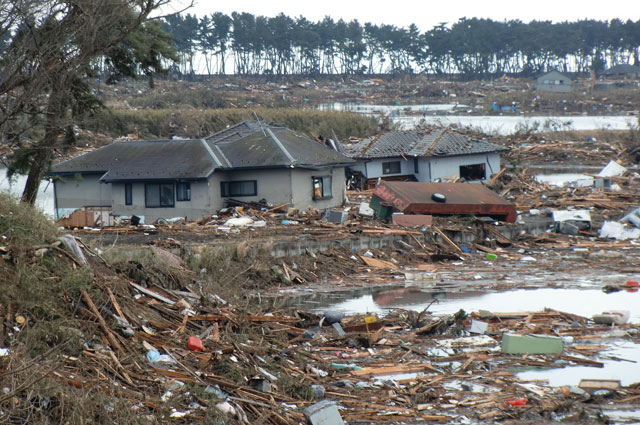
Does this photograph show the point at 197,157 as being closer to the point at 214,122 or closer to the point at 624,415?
the point at 624,415

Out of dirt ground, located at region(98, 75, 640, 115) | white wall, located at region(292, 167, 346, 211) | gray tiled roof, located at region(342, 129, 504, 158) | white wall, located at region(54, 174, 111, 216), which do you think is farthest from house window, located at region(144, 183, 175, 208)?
dirt ground, located at region(98, 75, 640, 115)

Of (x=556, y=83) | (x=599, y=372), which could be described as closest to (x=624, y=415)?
(x=599, y=372)

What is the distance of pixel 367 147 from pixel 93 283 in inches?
1328

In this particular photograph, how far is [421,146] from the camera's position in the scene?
141 ft

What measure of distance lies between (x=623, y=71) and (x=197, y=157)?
96624 mm

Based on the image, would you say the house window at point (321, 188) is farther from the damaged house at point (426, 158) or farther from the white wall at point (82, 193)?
the white wall at point (82, 193)

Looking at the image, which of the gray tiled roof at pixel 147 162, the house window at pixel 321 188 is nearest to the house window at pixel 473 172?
the house window at pixel 321 188

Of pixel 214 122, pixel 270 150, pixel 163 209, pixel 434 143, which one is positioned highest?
pixel 214 122

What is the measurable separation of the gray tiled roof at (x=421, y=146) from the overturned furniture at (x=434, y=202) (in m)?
11.9

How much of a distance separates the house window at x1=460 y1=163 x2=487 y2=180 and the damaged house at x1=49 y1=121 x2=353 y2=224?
39.6 feet

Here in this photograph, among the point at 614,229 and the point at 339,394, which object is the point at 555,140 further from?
the point at 339,394

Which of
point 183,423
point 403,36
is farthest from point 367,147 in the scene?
point 403,36

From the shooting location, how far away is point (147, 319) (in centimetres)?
1114

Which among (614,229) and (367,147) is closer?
(614,229)
